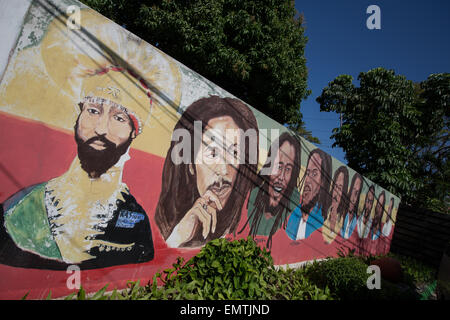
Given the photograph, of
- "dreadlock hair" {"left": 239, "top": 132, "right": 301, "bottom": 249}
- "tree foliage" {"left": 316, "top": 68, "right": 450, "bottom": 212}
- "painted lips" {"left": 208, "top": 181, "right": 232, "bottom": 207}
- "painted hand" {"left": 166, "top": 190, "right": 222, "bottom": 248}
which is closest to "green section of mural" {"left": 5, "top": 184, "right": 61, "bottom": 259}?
"painted hand" {"left": 166, "top": 190, "right": 222, "bottom": 248}

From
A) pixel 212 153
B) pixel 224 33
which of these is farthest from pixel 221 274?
pixel 224 33

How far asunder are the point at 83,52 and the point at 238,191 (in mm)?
2845

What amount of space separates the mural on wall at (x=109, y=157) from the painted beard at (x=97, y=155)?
0.01 m

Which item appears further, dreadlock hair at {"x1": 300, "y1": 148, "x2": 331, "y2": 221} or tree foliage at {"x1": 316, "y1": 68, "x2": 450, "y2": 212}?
tree foliage at {"x1": 316, "y1": 68, "x2": 450, "y2": 212}

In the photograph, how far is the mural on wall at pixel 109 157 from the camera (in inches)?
73.9

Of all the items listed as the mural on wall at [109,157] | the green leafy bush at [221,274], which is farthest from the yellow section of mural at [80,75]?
the green leafy bush at [221,274]

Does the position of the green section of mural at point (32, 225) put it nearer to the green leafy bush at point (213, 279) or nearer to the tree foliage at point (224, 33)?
Result: the green leafy bush at point (213, 279)

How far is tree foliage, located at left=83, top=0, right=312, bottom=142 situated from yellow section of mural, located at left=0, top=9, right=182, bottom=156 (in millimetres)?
4436

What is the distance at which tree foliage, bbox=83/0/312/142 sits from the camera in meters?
6.45

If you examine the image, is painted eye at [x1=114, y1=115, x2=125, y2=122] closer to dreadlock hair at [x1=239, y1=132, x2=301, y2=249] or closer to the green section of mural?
the green section of mural

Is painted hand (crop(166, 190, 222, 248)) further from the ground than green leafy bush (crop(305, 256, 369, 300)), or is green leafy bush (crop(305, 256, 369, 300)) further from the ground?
painted hand (crop(166, 190, 222, 248))

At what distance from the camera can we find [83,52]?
87.0 inches

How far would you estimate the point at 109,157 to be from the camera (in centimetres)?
232

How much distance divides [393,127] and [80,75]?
1193 cm
